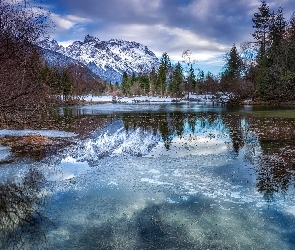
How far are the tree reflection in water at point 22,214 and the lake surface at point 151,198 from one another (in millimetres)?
28

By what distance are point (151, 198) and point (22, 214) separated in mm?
4162

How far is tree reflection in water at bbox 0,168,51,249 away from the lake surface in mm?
28

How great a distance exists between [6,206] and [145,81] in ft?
424

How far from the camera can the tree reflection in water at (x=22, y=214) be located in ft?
24.5

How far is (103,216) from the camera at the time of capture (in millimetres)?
8773

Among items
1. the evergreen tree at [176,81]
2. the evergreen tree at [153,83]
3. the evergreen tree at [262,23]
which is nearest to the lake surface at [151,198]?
the evergreen tree at [262,23]

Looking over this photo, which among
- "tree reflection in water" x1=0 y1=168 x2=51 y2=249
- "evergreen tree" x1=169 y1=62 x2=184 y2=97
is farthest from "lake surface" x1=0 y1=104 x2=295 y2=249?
"evergreen tree" x1=169 y1=62 x2=184 y2=97

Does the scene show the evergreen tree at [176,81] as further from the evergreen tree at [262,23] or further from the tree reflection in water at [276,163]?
the tree reflection in water at [276,163]

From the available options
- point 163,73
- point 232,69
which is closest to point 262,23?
point 232,69

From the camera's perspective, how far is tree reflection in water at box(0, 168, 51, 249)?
24.5 ft

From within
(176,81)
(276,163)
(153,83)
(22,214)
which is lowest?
(22,214)

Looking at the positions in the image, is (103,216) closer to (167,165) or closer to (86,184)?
(86,184)

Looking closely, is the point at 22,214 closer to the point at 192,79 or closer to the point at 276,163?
the point at 276,163

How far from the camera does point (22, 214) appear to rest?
902cm
